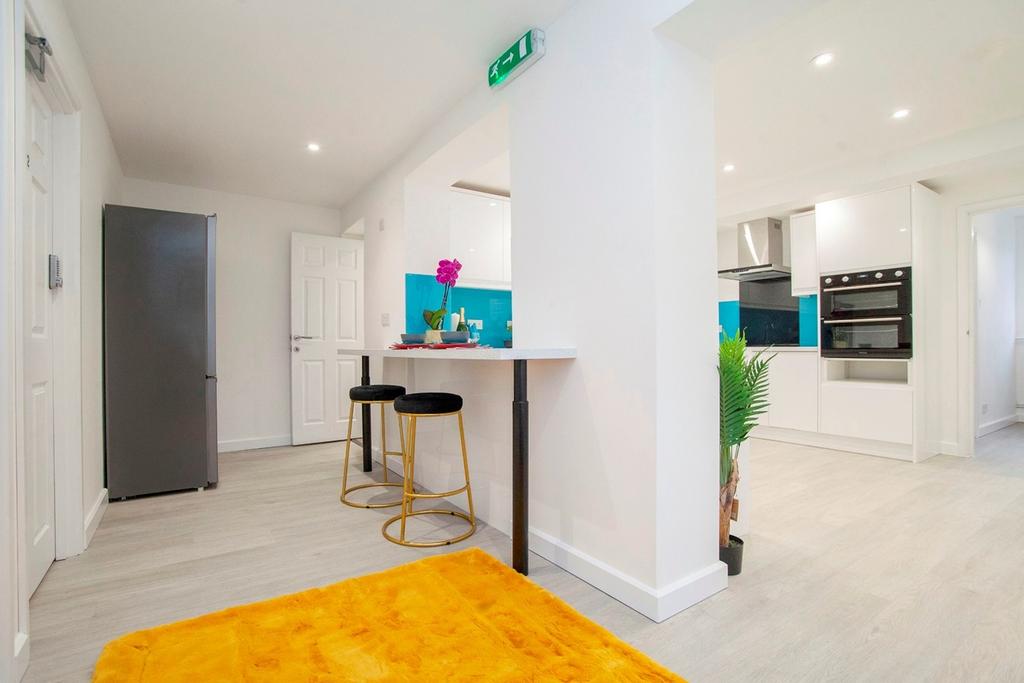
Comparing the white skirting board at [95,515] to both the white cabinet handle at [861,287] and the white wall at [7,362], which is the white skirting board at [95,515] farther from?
the white cabinet handle at [861,287]

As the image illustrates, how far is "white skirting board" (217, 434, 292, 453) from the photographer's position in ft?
15.1

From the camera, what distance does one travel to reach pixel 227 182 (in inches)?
172

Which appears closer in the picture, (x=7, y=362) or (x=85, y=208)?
(x=7, y=362)

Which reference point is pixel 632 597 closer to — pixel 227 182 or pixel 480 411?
pixel 480 411

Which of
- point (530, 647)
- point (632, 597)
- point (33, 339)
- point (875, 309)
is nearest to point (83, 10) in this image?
point (33, 339)

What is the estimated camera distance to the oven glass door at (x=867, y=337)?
13.5 feet

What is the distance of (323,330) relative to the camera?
16.3 feet

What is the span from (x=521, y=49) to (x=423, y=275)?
178 centimetres

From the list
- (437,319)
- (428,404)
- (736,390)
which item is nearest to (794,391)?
(736,390)

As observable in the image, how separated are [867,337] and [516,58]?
3.99 meters

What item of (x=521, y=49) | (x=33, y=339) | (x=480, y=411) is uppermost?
(x=521, y=49)

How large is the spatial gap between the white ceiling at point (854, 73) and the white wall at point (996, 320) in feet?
8.54

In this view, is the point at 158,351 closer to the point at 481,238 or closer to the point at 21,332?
the point at 21,332

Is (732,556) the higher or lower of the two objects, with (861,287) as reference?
lower
